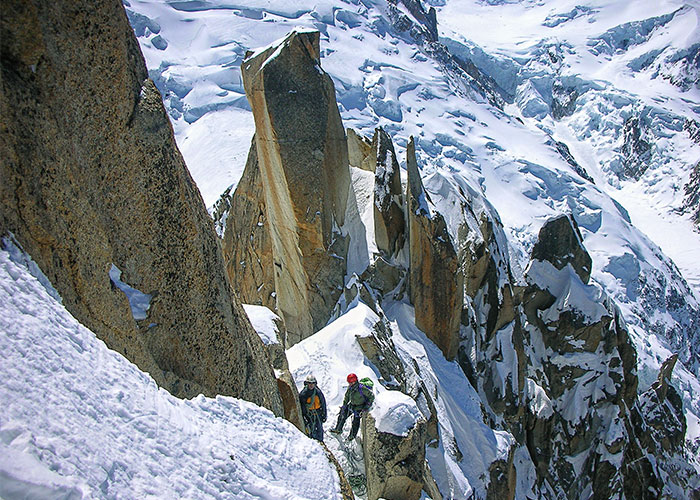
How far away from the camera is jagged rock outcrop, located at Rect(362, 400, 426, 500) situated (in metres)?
6.95

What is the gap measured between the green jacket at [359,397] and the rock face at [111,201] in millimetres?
1901

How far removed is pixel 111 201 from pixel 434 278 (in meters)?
10.3

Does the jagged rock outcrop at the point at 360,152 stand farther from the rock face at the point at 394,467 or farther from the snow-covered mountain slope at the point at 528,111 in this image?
the rock face at the point at 394,467

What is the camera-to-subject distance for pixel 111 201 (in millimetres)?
4699

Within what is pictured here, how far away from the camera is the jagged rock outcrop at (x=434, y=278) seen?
46.1 feet

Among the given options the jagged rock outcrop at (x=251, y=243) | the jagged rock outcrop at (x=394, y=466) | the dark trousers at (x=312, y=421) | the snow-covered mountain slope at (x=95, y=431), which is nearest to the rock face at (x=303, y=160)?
the jagged rock outcrop at (x=251, y=243)

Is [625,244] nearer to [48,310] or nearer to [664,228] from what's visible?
[664,228]

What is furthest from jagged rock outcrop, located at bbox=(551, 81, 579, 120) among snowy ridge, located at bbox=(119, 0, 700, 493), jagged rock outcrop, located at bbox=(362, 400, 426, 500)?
jagged rock outcrop, located at bbox=(362, 400, 426, 500)

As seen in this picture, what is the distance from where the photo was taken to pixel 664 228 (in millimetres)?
92875

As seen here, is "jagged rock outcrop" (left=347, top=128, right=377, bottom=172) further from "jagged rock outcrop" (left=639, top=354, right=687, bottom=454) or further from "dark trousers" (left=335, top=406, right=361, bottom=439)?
"jagged rock outcrop" (left=639, top=354, right=687, bottom=454)

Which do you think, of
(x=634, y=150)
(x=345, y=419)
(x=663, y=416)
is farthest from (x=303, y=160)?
(x=634, y=150)

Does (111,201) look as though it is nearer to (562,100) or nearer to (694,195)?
(694,195)

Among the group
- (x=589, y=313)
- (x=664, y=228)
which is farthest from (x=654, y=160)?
(x=589, y=313)

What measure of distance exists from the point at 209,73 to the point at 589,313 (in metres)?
43.6
